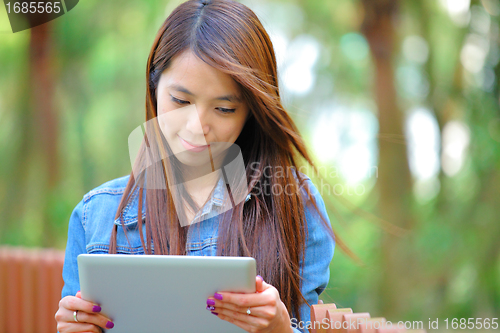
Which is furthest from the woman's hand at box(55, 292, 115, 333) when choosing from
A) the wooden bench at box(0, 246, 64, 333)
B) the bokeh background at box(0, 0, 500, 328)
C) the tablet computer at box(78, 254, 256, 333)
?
the bokeh background at box(0, 0, 500, 328)

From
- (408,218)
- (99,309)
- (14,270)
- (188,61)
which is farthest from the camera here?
→ (408,218)

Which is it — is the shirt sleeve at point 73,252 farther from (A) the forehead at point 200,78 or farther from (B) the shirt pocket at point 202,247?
(A) the forehead at point 200,78

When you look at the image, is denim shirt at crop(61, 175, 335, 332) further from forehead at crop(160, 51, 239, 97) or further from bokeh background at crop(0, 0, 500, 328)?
bokeh background at crop(0, 0, 500, 328)

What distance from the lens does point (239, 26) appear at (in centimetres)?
118

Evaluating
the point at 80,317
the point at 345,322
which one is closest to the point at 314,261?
the point at 345,322

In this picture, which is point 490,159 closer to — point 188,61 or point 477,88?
point 477,88

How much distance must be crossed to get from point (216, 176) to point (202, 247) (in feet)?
0.79

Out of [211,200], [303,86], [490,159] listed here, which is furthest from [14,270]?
[490,159]

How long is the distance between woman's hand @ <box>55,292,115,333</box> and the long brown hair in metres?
0.28

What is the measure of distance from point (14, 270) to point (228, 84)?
7.80 ft

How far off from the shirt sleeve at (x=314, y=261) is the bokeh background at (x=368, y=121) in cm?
226

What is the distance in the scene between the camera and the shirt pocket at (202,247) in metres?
1.26

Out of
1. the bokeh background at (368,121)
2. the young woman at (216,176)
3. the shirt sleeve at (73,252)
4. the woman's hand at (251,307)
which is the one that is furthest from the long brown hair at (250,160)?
the bokeh background at (368,121)

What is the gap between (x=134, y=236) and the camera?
1272 mm
